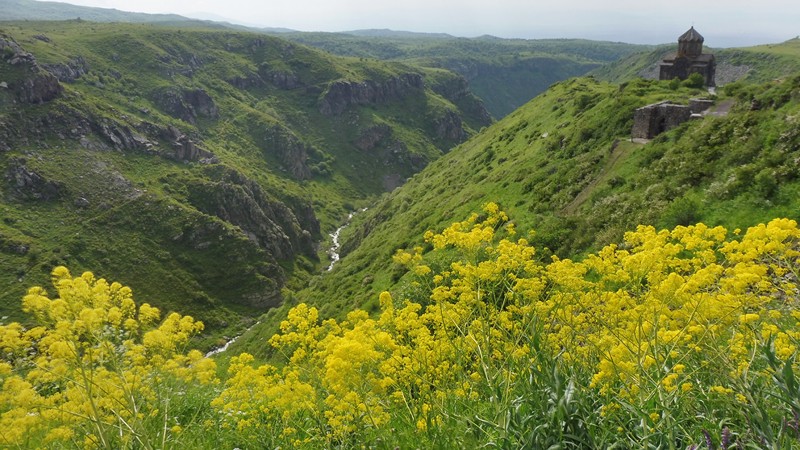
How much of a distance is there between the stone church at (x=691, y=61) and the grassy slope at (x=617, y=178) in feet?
42.2

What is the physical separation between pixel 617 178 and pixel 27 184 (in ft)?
458

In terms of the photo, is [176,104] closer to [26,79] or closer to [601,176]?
[26,79]

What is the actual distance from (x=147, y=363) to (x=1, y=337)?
234cm

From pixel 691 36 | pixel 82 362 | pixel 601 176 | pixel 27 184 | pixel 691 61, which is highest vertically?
pixel 691 36

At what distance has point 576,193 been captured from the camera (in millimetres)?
32312

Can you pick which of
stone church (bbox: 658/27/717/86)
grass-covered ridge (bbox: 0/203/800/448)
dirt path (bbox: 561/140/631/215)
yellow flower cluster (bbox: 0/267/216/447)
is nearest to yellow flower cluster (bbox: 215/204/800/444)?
grass-covered ridge (bbox: 0/203/800/448)

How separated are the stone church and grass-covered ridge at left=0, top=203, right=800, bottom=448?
215ft

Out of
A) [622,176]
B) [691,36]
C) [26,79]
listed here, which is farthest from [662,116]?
[26,79]

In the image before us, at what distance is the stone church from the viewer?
2360 inches

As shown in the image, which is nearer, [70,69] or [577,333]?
[577,333]

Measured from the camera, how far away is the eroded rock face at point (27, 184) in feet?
374

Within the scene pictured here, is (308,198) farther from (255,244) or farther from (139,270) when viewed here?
(139,270)

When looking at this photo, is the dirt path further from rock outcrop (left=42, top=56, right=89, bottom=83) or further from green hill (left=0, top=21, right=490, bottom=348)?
rock outcrop (left=42, top=56, right=89, bottom=83)

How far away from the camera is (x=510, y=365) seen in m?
6.42
